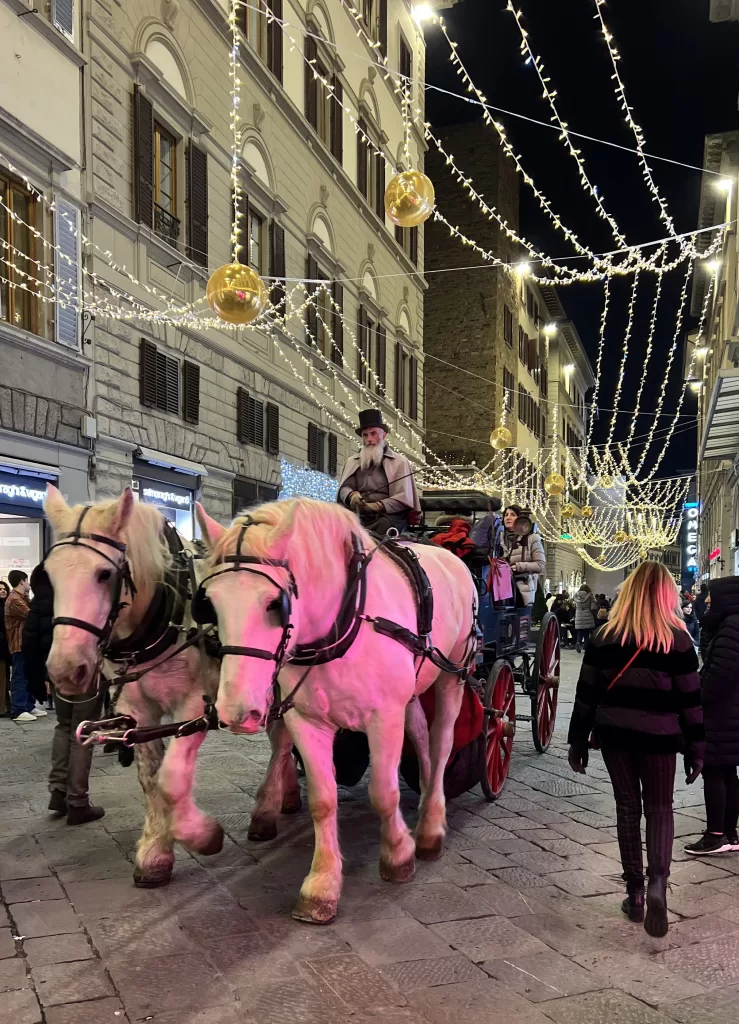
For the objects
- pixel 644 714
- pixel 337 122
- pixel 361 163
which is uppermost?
pixel 337 122

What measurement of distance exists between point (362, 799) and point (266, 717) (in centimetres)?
284

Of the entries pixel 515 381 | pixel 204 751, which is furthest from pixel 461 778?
pixel 515 381

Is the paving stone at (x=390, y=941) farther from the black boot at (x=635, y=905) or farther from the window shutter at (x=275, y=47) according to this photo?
the window shutter at (x=275, y=47)

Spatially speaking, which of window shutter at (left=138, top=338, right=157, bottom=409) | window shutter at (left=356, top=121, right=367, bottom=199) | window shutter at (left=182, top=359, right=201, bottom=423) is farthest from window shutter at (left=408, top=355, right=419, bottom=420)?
window shutter at (left=138, top=338, right=157, bottom=409)

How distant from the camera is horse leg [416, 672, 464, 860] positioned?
408 centimetres

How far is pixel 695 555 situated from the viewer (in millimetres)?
37938

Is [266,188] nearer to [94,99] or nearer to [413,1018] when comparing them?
[94,99]

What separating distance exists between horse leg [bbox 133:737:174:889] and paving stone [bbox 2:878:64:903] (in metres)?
0.36

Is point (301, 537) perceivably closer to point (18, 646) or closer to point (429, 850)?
point (429, 850)

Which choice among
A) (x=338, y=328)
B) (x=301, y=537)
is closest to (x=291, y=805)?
(x=301, y=537)

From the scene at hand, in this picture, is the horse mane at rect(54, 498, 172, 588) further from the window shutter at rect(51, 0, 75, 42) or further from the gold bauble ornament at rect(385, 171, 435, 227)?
the window shutter at rect(51, 0, 75, 42)

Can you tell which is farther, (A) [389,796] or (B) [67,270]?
(B) [67,270]

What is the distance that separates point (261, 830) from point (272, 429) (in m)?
12.5

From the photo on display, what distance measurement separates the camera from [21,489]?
1009 cm
